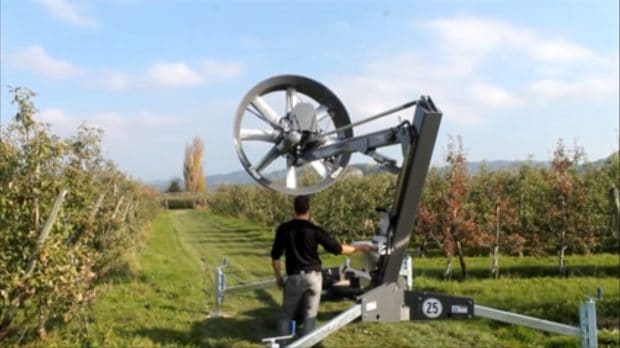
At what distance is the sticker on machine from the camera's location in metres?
6.16

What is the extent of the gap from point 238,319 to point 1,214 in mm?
3920

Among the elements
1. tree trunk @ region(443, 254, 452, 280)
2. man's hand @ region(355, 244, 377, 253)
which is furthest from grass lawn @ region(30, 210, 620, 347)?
man's hand @ region(355, 244, 377, 253)

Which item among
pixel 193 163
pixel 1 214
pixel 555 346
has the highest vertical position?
pixel 193 163

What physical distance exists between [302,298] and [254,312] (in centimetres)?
313

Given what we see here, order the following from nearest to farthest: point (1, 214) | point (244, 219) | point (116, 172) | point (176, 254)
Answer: point (1, 214) < point (116, 172) < point (176, 254) < point (244, 219)

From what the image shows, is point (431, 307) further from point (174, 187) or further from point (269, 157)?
point (174, 187)

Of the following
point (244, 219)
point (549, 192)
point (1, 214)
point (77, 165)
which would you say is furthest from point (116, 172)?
point (244, 219)

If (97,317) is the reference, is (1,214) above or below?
above

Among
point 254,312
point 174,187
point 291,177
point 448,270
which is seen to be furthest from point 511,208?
point 174,187

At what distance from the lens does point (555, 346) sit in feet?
26.2

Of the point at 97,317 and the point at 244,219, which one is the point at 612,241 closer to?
the point at 97,317

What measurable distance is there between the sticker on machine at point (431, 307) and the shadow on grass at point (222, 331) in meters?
2.66

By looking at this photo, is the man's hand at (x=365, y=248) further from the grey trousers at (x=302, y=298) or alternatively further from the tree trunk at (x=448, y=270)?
the tree trunk at (x=448, y=270)

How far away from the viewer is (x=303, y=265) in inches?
266
